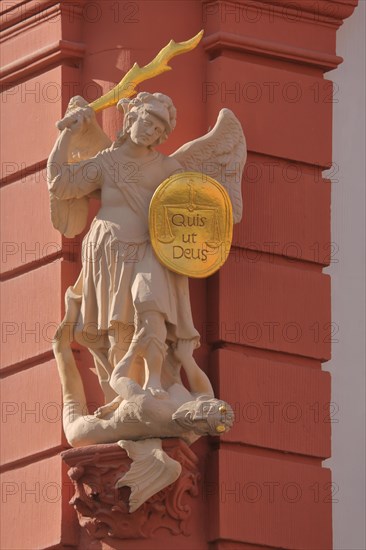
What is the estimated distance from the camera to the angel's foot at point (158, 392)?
13164 mm

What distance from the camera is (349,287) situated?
47.2 ft

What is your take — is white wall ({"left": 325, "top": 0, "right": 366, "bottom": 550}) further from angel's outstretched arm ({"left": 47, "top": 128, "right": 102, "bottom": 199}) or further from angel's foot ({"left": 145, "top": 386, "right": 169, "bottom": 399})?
angel's outstretched arm ({"left": 47, "top": 128, "right": 102, "bottom": 199})

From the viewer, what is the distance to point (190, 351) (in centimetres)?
1340

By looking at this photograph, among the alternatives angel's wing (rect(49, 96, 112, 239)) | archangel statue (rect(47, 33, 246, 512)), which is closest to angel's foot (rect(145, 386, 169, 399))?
archangel statue (rect(47, 33, 246, 512))

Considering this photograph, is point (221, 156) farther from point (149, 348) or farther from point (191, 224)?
point (149, 348)

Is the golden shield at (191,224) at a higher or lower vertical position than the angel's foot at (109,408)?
higher

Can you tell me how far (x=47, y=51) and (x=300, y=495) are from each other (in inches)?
91.2

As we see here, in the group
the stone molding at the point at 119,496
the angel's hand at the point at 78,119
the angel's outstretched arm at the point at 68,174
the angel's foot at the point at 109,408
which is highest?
the angel's hand at the point at 78,119

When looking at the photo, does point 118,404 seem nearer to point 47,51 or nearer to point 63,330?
point 63,330

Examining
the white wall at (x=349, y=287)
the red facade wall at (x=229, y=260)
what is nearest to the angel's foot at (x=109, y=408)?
the red facade wall at (x=229, y=260)

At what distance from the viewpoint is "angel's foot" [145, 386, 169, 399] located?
13164mm

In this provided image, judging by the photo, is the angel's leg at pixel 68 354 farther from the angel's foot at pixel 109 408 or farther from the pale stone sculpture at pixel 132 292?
the angel's foot at pixel 109 408

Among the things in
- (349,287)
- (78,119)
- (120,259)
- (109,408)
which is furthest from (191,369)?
(349,287)

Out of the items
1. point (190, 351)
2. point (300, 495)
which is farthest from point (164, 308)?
point (300, 495)
